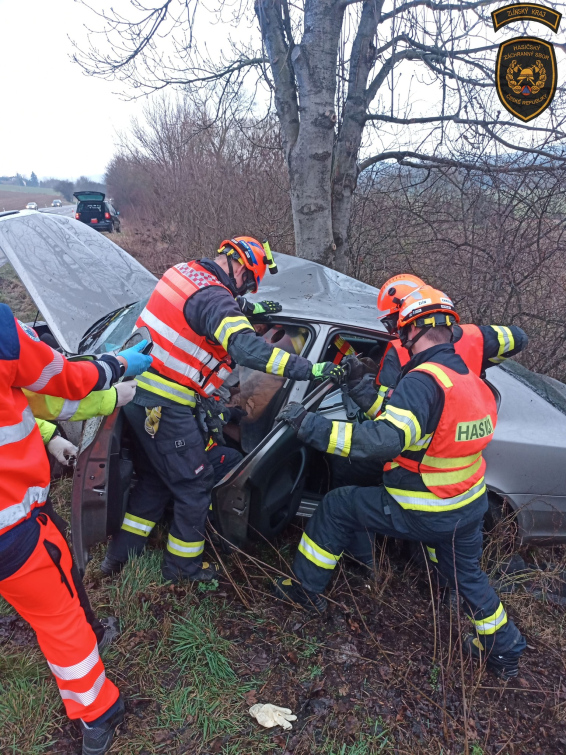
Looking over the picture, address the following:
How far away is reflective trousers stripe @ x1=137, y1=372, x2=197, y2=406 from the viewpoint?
2.51m

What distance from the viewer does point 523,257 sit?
4.87 meters

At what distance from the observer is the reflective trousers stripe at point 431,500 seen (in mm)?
2141

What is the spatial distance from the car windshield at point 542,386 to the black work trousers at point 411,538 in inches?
43.8

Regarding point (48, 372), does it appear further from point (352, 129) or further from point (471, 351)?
point (352, 129)

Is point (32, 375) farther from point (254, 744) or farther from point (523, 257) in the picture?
point (523, 257)

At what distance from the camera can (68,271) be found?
384 centimetres

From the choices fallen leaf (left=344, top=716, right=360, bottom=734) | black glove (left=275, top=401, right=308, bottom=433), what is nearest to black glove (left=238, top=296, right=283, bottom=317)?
black glove (left=275, top=401, right=308, bottom=433)

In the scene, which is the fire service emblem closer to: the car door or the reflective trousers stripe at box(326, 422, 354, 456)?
the car door

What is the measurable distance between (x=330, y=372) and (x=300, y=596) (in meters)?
1.24

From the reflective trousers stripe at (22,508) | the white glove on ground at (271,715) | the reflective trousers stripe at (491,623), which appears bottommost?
the white glove on ground at (271,715)

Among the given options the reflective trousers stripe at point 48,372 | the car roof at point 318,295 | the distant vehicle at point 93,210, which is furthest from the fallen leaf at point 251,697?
the distant vehicle at point 93,210

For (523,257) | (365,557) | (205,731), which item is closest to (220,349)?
(365,557)

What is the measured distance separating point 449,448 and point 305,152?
3502mm

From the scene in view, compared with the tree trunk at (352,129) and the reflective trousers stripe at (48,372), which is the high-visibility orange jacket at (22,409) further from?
the tree trunk at (352,129)
